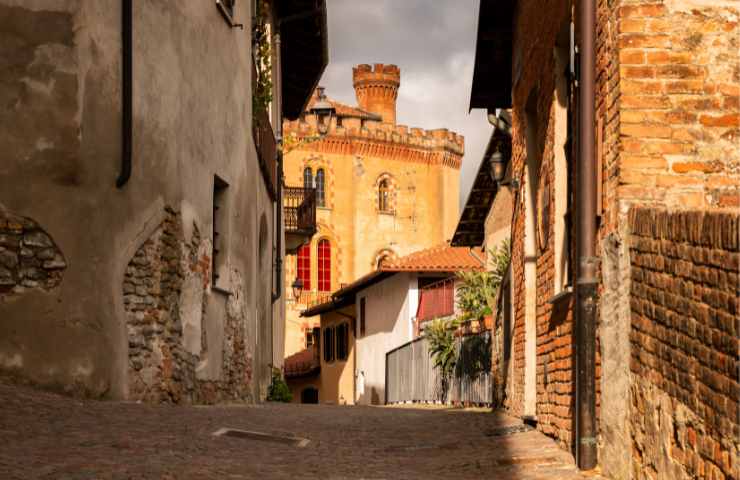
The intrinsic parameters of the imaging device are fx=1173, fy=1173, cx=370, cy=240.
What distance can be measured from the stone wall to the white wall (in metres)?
28.7

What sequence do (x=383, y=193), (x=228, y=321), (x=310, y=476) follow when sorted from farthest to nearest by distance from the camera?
1. (x=383, y=193)
2. (x=228, y=321)
3. (x=310, y=476)

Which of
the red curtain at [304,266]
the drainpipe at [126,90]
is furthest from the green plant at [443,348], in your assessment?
the red curtain at [304,266]

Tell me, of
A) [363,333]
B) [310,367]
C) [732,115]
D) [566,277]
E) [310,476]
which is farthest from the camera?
[310,367]

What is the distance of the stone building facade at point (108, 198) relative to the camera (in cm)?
1070

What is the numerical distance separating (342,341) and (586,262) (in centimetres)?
4143

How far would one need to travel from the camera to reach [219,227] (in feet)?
51.7

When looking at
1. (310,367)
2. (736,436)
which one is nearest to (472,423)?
(736,436)

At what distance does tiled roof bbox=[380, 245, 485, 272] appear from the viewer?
34719mm

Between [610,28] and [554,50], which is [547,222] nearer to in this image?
[554,50]

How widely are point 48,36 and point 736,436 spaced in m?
8.19

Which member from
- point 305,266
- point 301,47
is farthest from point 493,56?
point 305,266

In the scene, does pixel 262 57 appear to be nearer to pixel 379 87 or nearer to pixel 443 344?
pixel 443 344

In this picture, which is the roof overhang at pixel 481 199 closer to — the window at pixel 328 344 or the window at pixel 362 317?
the window at pixel 362 317

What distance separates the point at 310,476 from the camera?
24.5 feet
